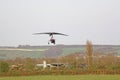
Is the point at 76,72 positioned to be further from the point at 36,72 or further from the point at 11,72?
the point at 11,72

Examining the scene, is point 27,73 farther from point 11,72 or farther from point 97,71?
point 97,71

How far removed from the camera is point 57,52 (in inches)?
4818

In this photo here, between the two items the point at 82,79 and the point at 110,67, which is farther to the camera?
the point at 110,67

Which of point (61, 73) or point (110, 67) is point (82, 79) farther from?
point (110, 67)

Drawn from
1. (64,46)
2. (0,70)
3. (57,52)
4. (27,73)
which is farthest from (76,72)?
(64,46)

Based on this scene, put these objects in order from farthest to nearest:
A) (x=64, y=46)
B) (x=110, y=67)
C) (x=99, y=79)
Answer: (x=64, y=46) < (x=110, y=67) < (x=99, y=79)

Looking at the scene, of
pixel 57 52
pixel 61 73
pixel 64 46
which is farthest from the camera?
pixel 64 46

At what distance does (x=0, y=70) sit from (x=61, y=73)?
854 cm

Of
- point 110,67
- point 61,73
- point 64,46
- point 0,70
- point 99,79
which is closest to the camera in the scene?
point 99,79

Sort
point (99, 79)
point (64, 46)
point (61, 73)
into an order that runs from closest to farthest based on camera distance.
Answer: point (99, 79), point (61, 73), point (64, 46)

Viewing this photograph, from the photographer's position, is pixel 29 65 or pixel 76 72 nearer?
pixel 76 72

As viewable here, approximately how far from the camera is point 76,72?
48125mm

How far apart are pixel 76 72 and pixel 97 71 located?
2.52 metres

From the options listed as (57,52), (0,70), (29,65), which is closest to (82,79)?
(0,70)
